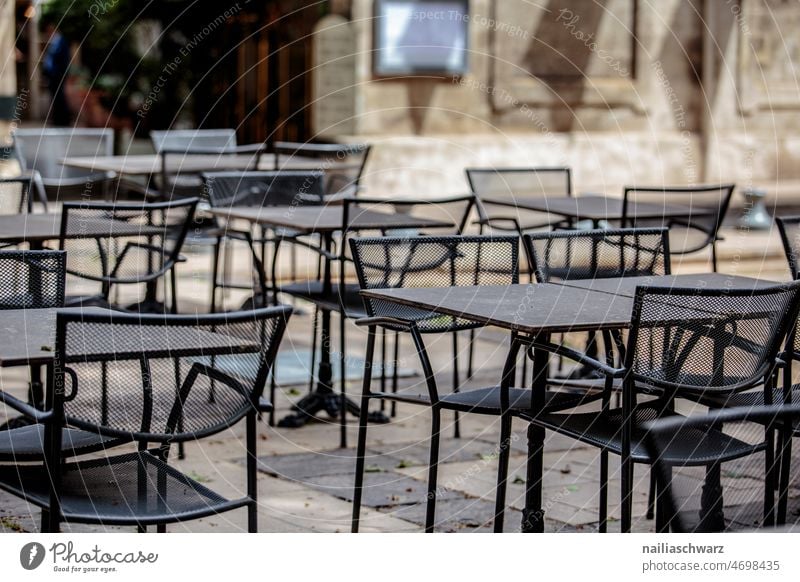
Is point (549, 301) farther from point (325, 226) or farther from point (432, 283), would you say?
point (325, 226)

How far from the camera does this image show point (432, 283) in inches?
215

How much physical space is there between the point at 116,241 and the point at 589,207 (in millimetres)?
2526

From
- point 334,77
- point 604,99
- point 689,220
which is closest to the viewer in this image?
point 689,220

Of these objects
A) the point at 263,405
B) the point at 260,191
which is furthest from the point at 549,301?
the point at 260,191

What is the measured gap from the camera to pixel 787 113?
17.9 metres

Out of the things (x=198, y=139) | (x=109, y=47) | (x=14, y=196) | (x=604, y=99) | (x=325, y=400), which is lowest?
(x=325, y=400)

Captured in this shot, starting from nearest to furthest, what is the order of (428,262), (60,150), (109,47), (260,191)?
(428,262)
(260,191)
(60,150)
(109,47)

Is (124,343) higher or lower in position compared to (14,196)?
lower

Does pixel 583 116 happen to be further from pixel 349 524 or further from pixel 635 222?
pixel 349 524

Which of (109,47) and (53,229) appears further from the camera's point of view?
(109,47)

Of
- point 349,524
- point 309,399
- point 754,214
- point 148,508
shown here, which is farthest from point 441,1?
point 148,508

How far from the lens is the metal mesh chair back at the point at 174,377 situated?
335 cm

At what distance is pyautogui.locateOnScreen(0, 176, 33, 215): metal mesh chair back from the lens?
21.7 ft

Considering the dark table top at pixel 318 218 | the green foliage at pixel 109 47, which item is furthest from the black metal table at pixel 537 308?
the green foliage at pixel 109 47
